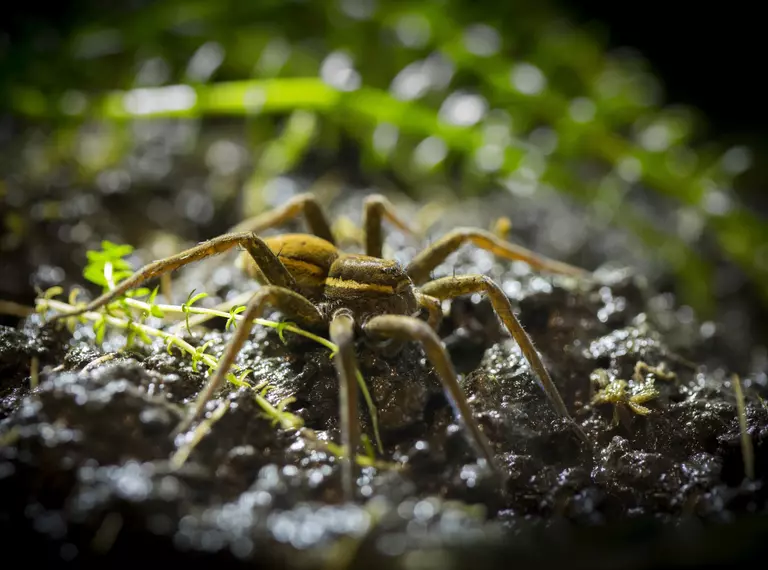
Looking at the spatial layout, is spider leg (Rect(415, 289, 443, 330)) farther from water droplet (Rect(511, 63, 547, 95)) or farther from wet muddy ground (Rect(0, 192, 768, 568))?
water droplet (Rect(511, 63, 547, 95))

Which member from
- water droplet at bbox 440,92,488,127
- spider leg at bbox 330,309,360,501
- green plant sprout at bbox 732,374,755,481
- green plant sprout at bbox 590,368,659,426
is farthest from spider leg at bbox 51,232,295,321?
water droplet at bbox 440,92,488,127

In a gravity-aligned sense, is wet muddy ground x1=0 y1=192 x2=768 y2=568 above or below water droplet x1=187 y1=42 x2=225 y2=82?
below

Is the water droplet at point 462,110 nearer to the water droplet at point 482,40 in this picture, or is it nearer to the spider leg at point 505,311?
the water droplet at point 482,40

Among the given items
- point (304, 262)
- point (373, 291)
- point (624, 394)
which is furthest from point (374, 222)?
point (624, 394)

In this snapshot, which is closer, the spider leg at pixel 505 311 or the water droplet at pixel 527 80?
the spider leg at pixel 505 311

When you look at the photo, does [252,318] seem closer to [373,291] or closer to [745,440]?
[373,291]

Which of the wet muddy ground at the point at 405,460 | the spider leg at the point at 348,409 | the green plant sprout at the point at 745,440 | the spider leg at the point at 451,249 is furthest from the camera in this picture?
the spider leg at the point at 451,249

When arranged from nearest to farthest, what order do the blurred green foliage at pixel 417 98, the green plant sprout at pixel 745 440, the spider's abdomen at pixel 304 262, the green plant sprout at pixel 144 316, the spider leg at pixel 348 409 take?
the spider leg at pixel 348 409, the green plant sprout at pixel 745 440, the green plant sprout at pixel 144 316, the spider's abdomen at pixel 304 262, the blurred green foliage at pixel 417 98

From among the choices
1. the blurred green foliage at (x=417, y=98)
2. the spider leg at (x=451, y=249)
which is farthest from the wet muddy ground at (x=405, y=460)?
the blurred green foliage at (x=417, y=98)
